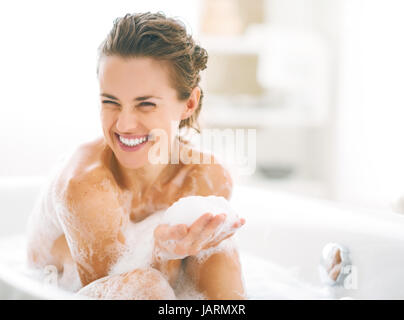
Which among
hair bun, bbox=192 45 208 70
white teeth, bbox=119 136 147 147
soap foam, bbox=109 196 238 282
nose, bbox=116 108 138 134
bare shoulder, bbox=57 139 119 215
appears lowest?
soap foam, bbox=109 196 238 282

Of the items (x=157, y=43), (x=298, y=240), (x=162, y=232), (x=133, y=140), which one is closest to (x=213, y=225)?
(x=162, y=232)

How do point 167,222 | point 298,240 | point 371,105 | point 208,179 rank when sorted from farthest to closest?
point 371,105 < point 298,240 < point 208,179 < point 167,222

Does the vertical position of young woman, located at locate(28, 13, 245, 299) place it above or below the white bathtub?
above

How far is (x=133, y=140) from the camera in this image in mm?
1036

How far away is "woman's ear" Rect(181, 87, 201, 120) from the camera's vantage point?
1.10 metres

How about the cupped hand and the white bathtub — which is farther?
the white bathtub

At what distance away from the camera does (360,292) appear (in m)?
1.23

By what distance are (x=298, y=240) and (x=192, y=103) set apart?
0.63 m

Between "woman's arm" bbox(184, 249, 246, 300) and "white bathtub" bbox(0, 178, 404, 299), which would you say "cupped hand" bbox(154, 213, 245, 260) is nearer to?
"woman's arm" bbox(184, 249, 246, 300)

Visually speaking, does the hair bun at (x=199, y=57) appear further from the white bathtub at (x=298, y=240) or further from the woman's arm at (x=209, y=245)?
the white bathtub at (x=298, y=240)

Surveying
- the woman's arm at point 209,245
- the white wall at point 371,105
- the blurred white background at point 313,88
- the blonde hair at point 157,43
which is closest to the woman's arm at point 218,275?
the woman's arm at point 209,245

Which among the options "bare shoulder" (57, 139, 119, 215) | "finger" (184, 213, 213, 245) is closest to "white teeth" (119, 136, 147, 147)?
"bare shoulder" (57, 139, 119, 215)

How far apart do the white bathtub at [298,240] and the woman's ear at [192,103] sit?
0.50 meters

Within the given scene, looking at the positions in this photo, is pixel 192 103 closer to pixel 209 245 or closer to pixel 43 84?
pixel 209 245
